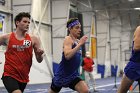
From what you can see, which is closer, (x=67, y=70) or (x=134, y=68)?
(x=134, y=68)

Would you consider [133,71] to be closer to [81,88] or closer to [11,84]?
[81,88]

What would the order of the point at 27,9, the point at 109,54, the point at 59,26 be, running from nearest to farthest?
the point at 27,9, the point at 59,26, the point at 109,54

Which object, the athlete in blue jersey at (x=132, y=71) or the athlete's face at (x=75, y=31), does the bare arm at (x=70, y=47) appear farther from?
the athlete in blue jersey at (x=132, y=71)

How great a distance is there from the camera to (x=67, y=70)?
18.6 ft

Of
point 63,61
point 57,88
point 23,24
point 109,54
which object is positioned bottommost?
point 109,54

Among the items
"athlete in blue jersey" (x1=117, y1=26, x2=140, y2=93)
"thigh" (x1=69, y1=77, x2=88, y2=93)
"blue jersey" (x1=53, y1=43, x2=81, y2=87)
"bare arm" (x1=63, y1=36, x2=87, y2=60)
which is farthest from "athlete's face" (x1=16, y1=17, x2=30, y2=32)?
"athlete in blue jersey" (x1=117, y1=26, x2=140, y2=93)

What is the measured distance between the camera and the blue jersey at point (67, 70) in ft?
18.4

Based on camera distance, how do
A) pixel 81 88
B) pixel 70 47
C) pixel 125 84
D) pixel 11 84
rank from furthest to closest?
pixel 81 88 < pixel 70 47 < pixel 125 84 < pixel 11 84

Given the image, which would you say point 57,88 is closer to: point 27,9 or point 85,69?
point 85,69

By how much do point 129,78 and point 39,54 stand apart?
1.33 meters

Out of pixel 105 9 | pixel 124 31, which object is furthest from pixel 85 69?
pixel 124 31

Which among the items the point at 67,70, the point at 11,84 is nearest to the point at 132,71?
the point at 67,70

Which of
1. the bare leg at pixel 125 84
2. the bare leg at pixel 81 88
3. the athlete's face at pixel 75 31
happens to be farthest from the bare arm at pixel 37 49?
the bare leg at pixel 125 84

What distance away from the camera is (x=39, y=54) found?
5.12 meters
